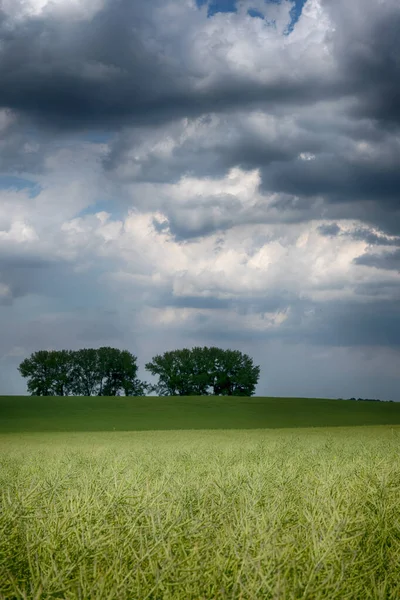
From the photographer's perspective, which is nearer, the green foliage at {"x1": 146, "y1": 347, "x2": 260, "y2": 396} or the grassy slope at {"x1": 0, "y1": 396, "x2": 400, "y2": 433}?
the grassy slope at {"x1": 0, "y1": 396, "x2": 400, "y2": 433}

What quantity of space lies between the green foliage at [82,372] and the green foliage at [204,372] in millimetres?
3736

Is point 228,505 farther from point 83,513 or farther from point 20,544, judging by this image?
point 20,544

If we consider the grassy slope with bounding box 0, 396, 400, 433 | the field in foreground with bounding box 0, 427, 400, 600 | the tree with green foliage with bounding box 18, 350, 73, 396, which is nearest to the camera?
the field in foreground with bounding box 0, 427, 400, 600

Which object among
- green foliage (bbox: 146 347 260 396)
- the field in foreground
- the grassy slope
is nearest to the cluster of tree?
green foliage (bbox: 146 347 260 396)

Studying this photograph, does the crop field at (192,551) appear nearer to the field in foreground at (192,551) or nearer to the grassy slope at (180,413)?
the field in foreground at (192,551)

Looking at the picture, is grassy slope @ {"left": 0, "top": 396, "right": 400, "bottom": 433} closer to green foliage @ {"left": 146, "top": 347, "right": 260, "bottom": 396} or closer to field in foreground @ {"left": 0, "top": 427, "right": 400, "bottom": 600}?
green foliage @ {"left": 146, "top": 347, "right": 260, "bottom": 396}

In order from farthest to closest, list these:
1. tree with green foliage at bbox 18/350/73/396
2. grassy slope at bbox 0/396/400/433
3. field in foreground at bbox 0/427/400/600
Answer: tree with green foliage at bbox 18/350/73/396
grassy slope at bbox 0/396/400/433
field in foreground at bbox 0/427/400/600

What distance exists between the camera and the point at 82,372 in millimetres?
91562

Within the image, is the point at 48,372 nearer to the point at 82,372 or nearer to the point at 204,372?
the point at 82,372

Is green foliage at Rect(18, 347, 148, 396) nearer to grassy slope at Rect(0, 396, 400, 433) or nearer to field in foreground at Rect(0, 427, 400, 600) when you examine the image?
grassy slope at Rect(0, 396, 400, 433)

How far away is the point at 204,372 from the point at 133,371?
11120 millimetres

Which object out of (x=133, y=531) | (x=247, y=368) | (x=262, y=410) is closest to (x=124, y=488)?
(x=133, y=531)

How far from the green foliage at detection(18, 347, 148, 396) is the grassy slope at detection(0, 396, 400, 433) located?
15.5m

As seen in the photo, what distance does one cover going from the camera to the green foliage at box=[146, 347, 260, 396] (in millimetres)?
89438
